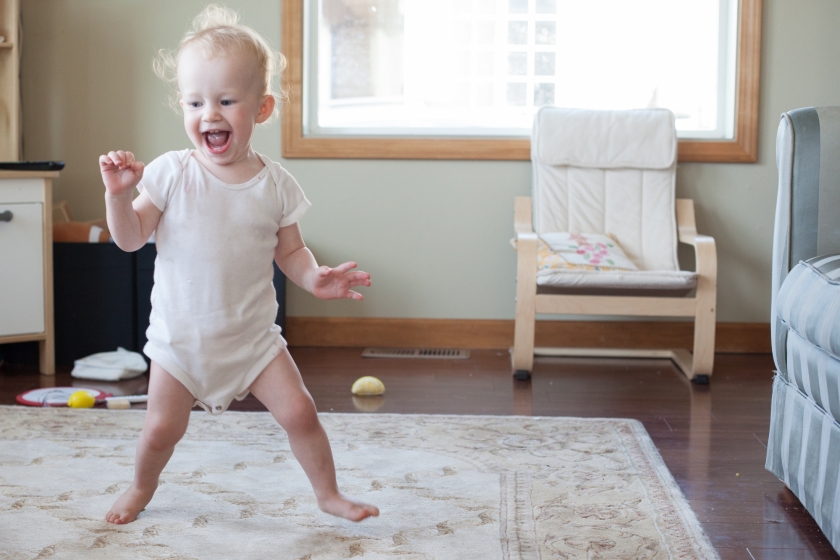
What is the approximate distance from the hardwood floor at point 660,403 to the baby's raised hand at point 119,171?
1.13 meters

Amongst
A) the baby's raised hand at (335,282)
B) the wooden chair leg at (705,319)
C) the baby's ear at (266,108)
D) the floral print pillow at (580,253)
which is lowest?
the wooden chair leg at (705,319)

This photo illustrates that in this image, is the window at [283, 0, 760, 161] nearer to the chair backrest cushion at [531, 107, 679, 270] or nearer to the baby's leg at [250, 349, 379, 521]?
the chair backrest cushion at [531, 107, 679, 270]

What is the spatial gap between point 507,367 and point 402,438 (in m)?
0.97

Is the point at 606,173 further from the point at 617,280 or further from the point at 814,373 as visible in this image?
the point at 814,373

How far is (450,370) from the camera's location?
291 centimetres

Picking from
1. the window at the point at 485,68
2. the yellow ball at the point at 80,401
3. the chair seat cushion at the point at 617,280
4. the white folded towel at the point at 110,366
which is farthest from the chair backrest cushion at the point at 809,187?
the white folded towel at the point at 110,366

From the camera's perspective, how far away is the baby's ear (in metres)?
1.46

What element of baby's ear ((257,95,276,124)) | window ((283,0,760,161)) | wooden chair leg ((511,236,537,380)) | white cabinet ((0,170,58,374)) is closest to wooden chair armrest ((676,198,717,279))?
window ((283,0,760,161))

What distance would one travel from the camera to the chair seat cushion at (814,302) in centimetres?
139

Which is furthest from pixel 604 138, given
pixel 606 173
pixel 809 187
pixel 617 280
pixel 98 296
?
pixel 98 296

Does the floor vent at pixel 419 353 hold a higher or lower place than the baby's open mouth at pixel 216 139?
lower

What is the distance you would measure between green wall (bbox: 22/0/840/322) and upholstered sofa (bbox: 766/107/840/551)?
5.19 ft

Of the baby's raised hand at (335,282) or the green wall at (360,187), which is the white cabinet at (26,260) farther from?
the baby's raised hand at (335,282)

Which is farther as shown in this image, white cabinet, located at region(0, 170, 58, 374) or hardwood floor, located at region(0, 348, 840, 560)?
white cabinet, located at region(0, 170, 58, 374)
